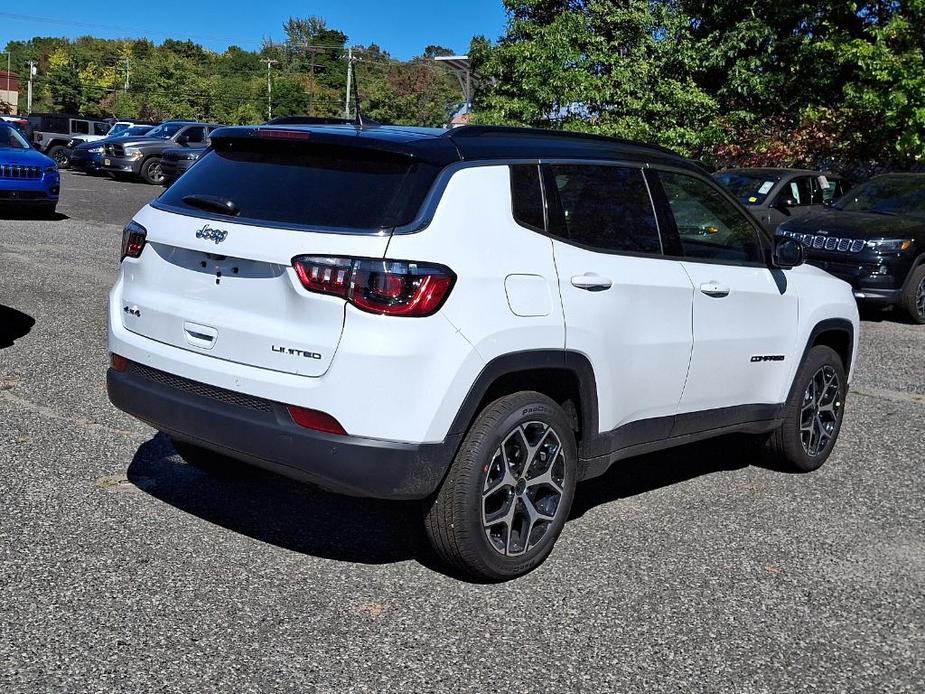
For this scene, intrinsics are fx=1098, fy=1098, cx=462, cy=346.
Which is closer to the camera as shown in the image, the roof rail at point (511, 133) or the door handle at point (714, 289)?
the roof rail at point (511, 133)

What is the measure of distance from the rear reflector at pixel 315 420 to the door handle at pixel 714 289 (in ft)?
6.86

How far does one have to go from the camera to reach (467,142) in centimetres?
430

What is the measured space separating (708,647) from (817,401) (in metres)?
2.77

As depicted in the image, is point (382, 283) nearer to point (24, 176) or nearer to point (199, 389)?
point (199, 389)

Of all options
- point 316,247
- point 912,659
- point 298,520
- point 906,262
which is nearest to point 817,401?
point 912,659

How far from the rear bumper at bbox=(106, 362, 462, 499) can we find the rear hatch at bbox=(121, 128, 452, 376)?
0.18 meters

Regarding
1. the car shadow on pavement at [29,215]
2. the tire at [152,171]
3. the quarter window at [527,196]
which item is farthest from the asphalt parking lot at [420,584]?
the tire at [152,171]

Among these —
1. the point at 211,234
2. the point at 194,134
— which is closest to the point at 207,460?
the point at 211,234

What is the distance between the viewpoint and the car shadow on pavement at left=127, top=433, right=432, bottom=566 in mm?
Result: 4637

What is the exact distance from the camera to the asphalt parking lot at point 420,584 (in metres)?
3.59

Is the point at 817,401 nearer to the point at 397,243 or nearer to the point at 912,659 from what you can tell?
the point at 912,659

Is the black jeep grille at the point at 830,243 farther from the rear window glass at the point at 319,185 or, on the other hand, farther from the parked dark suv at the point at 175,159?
the parked dark suv at the point at 175,159

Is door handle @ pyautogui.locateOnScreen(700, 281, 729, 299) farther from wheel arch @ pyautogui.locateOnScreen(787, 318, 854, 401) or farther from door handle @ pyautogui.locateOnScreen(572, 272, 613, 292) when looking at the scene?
wheel arch @ pyautogui.locateOnScreen(787, 318, 854, 401)

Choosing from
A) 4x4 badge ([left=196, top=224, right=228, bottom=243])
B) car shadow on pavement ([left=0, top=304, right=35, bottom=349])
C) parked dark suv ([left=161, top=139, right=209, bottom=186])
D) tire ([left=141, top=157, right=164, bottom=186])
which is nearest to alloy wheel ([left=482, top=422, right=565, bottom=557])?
4x4 badge ([left=196, top=224, right=228, bottom=243])
